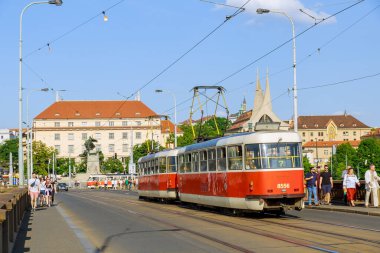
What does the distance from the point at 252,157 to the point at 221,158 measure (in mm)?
2540

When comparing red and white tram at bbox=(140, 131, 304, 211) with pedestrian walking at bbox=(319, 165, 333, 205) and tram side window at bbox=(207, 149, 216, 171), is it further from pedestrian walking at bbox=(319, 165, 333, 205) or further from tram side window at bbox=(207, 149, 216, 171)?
pedestrian walking at bbox=(319, 165, 333, 205)

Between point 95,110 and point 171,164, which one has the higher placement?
point 95,110

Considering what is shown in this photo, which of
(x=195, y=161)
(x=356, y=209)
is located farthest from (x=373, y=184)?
(x=195, y=161)

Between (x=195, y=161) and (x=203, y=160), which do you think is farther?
(x=195, y=161)

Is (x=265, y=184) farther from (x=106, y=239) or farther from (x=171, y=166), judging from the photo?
(x=171, y=166)

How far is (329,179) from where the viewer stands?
92.8ft

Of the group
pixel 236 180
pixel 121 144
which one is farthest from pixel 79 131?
pixel 236 180

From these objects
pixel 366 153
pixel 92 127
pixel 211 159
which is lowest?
pixel 211 159

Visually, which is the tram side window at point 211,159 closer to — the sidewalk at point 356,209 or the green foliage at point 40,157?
the sidewalk at point 356,209

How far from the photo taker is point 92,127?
17138cm

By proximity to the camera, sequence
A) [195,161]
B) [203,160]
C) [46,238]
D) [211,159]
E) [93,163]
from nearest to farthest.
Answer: [46,238] < [211,159] < [203,160] < [195,161] < [93,163]

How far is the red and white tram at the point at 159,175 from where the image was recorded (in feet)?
109

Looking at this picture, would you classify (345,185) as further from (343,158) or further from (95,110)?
(95,110)

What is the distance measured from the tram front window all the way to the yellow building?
14706cm
